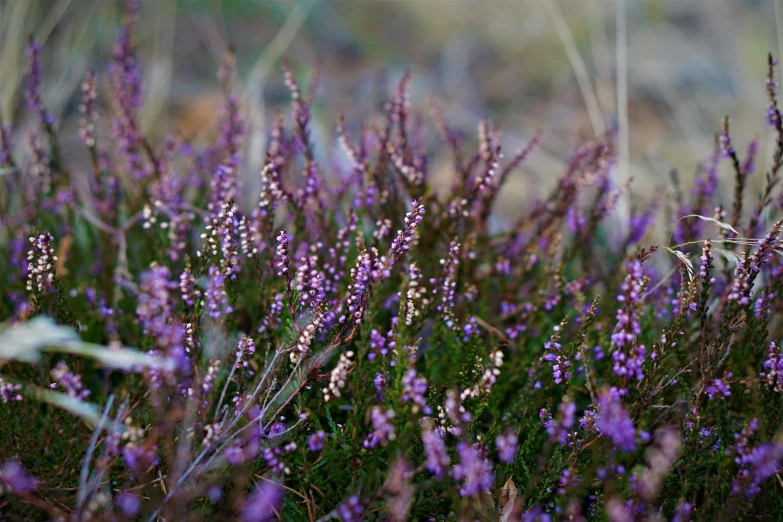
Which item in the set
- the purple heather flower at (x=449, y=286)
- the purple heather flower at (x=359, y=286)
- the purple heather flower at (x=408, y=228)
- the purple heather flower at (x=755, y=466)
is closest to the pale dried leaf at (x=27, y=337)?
the purple heather flower at (x=359, y=286)

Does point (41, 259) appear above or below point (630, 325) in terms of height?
below

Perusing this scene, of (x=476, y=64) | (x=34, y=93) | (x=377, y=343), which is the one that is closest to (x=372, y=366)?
(x=377, y=343)

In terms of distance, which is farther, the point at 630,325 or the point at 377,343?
the point at 377,343

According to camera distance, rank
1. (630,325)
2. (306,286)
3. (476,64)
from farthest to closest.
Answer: (476,64) → (306,286) → (630,325)

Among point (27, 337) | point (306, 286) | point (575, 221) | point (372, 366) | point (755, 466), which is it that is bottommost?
point (27, 337)

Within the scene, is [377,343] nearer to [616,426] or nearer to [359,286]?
[359,286]

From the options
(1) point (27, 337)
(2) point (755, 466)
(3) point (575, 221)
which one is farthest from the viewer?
(3) point (575, 221)

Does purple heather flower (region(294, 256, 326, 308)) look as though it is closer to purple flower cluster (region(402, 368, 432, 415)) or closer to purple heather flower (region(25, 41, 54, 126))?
purple flower cluster (region(402, 368, 432, 415))
